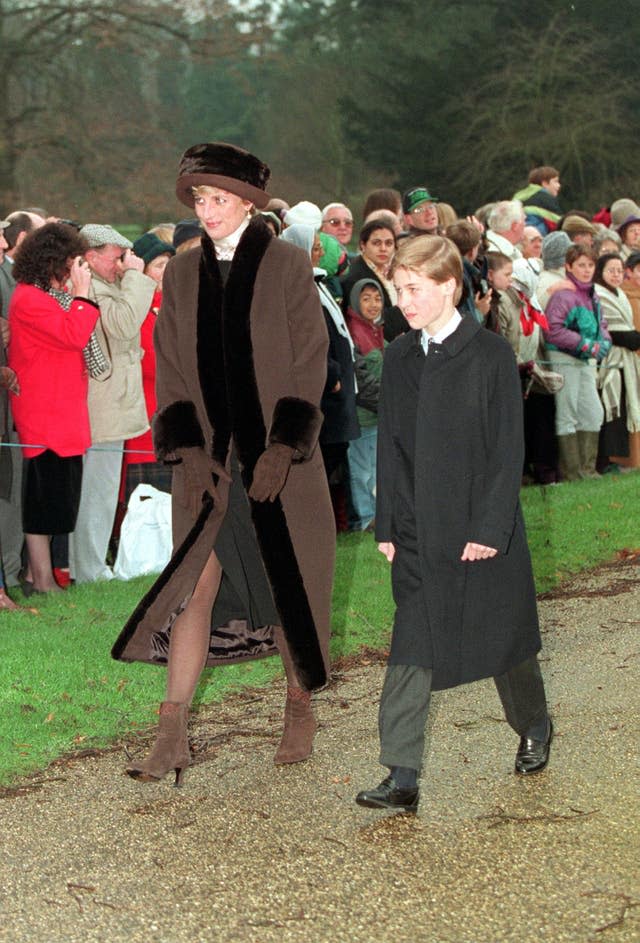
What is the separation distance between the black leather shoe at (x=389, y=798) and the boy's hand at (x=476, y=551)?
753mm

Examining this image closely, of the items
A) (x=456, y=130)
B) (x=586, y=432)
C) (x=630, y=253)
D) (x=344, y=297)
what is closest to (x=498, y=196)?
(x=456, y=130)

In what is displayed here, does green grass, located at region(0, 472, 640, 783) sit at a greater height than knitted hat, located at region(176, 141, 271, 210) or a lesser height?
lesser

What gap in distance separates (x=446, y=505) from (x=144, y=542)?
411 centimetres

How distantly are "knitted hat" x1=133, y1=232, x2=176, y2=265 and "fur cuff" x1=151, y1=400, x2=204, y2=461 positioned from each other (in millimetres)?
4428

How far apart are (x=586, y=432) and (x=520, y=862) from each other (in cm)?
854

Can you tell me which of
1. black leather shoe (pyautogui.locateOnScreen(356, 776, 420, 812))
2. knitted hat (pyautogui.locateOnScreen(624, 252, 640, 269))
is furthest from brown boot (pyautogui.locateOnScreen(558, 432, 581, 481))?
black leather shoe (pyautogui.locateOnScreen(356, 776, 420, 812))

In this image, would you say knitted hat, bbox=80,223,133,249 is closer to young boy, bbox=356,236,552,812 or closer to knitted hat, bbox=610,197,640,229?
young boy, bbox=356,236,552,812

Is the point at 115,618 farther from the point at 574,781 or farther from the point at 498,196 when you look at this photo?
the point at 498,196

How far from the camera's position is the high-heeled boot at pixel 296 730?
17.8 ft

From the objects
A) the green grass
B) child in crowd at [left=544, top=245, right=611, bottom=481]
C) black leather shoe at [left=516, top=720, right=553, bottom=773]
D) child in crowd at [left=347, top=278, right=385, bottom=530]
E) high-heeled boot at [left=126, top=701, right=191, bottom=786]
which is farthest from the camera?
child in crowd at [left=544, top=245, right=611, bottom=481]

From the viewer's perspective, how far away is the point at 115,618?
7641mm

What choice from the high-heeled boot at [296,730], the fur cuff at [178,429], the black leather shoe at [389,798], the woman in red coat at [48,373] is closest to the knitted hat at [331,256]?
the woman in red coat at [48,373]

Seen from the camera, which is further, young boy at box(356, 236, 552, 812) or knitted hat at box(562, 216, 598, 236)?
knitted hat at box(562, 216, 598, 236)

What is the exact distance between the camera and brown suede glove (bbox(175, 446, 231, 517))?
5.28 m
